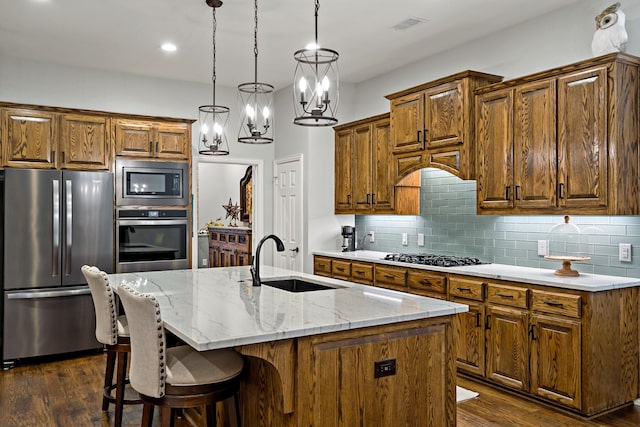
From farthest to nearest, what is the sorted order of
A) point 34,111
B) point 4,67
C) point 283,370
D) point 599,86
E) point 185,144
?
1. point 185,144
2. point 4,67
3. point 34,111
4. point 599,86
5. point 283,370

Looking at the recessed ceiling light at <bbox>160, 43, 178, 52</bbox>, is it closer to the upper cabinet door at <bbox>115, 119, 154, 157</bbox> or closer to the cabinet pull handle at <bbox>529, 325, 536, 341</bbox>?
the upper cabinet door at <bbox>115, 119, 154, 157</bbox>

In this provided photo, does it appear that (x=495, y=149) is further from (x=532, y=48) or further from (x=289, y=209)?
(x=289, y=209)

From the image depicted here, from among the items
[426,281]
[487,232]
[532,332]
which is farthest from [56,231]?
[532,332]

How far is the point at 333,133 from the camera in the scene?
6.40m

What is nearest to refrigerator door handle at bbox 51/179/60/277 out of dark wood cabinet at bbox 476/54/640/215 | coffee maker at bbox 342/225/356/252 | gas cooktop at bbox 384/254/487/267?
coffee maker at bbox 342/225/356/252

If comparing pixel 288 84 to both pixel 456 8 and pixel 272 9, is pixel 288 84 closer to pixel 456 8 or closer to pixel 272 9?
pixel 272 9

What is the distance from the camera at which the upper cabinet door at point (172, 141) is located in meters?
5.61

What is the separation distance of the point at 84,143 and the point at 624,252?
481cm

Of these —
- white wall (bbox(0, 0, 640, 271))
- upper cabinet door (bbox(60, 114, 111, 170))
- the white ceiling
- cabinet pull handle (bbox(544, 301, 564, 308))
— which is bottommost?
cabinet pull handle (bbox(544, 301, 564, 308))

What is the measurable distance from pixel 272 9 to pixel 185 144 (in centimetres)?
213

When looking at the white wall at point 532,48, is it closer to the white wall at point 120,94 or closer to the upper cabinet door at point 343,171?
the upper cabinet door at point 343,171

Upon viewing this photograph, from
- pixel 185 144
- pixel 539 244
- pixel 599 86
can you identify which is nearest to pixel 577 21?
pixel 599 86

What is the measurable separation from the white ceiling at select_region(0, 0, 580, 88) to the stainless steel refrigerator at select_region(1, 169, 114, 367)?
1.26m

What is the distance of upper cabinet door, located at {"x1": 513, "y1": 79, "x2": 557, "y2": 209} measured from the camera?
150 inches
